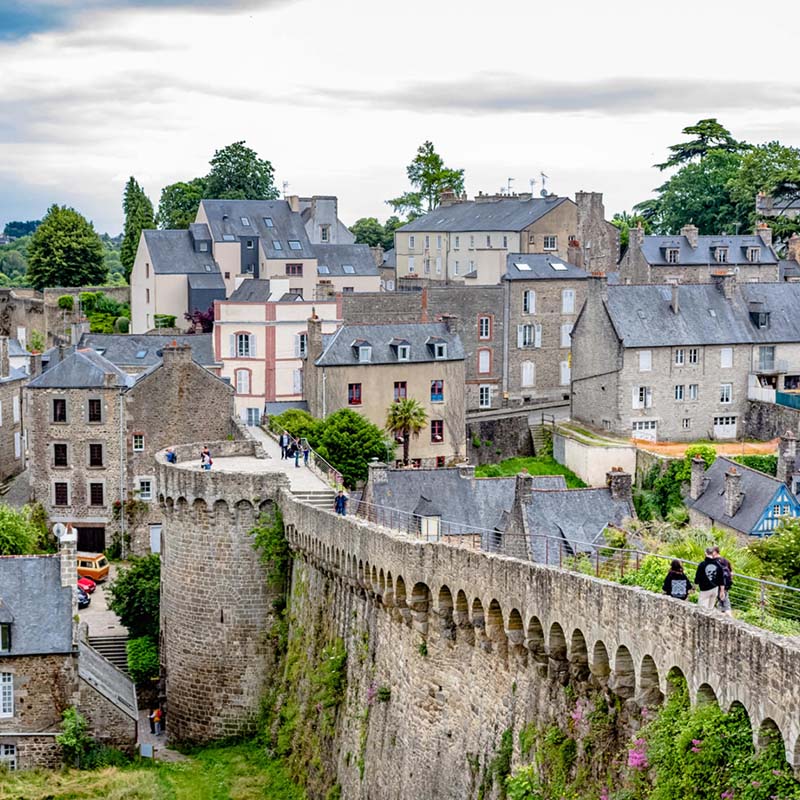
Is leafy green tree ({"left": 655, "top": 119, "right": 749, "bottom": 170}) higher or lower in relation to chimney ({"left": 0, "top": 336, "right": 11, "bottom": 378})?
higher

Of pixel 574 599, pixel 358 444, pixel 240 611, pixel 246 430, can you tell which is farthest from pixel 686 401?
pixel 574 599

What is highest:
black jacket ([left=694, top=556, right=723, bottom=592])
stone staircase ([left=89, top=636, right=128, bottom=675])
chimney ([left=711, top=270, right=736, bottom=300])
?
chimney ([left=711, top=270, right=736, bottom=300])

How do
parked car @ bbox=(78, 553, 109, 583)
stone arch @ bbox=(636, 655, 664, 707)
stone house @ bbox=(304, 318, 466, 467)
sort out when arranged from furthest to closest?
stone house @ bbox=(304, 318, 466, 467) < parked car @ bbox=(78, 553, 109, 583) < stone arch @ bbox=(636, 655, 664, 707)

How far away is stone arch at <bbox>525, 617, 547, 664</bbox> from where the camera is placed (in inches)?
755

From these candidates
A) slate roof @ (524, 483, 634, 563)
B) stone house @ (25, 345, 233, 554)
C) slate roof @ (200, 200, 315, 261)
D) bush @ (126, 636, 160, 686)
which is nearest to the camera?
bush @ (126, 636, 160, 686)

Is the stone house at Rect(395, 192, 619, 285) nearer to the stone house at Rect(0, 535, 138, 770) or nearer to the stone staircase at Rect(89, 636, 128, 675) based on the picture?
the stone staircase at Rect(89, 636, 128, 675)

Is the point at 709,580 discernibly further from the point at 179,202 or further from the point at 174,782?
the point at 179,202

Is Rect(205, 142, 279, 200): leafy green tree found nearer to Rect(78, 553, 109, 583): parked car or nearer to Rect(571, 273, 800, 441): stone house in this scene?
Rect(571, 273, 800, 441): stone house

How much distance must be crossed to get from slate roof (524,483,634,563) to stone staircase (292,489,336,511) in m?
8.36

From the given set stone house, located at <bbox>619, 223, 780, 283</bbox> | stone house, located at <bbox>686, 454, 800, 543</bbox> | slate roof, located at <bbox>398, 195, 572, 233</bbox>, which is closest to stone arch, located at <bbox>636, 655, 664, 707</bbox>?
stone house, located at <bbox>686, 454, 800, 543</bbox>

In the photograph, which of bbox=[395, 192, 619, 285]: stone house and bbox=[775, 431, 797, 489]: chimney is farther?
bbox=[395, 192, 619, 285]: stone house

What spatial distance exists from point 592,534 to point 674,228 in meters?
52.9

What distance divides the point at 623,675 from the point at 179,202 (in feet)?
278

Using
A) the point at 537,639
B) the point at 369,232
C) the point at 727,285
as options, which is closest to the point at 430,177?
the point at 369,232
